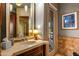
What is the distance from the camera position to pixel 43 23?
202 cm

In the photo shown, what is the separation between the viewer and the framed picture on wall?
6.50ft

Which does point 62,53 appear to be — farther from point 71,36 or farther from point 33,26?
point 33,26

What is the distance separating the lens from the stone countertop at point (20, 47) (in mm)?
1835

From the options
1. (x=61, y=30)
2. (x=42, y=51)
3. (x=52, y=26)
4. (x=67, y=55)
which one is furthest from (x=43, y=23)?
(x=67, y=55)

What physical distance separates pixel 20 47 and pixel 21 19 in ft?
1.29

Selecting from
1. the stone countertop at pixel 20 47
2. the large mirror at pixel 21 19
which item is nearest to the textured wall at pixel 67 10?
the stone countertop at pixel 20 47

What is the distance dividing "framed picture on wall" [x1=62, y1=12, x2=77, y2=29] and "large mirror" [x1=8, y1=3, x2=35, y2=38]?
17.5 inches

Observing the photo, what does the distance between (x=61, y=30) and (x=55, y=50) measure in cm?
30

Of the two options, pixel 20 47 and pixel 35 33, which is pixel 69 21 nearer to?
pixel 35 33

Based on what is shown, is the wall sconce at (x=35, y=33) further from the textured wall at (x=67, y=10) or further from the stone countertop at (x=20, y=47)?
the textured wall at (x=67, y=10)

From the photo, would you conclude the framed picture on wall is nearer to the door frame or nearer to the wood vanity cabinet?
the door frame

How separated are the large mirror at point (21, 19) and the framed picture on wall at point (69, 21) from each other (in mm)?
445

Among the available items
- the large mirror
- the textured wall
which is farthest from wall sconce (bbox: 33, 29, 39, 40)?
the textured wall

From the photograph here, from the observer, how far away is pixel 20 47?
1917 millimetres
